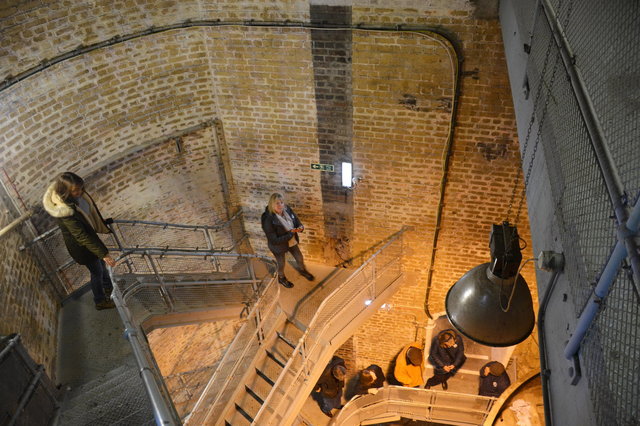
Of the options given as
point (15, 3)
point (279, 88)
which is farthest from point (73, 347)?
point (279, 88)

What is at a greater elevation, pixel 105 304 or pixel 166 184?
pixel 166 184

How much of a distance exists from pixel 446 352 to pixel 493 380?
3.27 ft

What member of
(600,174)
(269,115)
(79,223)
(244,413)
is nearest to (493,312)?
(600,174)

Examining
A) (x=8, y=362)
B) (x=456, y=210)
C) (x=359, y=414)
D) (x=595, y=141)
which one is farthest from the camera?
(x=359, y=414)

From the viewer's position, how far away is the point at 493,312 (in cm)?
362

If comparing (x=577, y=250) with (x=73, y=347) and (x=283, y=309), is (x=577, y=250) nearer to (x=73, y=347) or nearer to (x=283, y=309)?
(x=73, y=347)

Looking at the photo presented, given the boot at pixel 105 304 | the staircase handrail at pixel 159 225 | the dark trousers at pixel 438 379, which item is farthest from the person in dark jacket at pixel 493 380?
the boot at pixel 105 304

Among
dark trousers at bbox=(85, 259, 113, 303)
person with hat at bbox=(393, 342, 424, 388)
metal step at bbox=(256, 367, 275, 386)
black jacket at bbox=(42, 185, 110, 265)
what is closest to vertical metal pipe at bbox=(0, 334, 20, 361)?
black jacket at bbox=(42, 185, 110, 265)

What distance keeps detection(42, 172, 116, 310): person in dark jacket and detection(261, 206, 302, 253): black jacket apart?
7.78 ft

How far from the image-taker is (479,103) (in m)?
6.80

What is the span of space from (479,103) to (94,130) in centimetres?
533

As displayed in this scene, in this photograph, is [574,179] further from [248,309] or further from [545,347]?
[248,309]

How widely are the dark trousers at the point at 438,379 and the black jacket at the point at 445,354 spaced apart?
18 centimetres

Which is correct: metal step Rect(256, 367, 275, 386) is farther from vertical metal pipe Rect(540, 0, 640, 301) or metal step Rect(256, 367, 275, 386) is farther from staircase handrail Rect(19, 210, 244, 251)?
vertical metal pipe Rect(540, 0, 640, 301)
